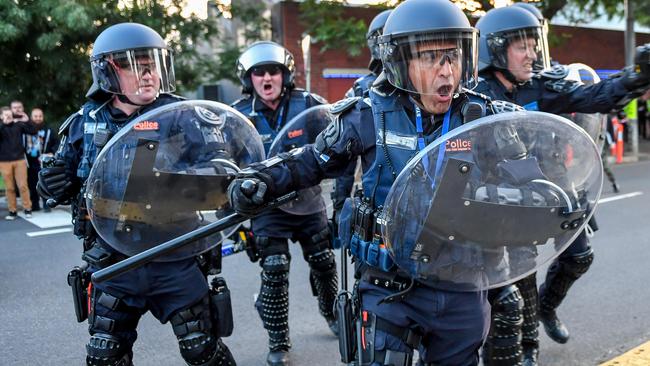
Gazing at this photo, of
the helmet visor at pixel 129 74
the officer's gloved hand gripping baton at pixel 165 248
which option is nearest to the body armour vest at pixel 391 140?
the officer's gloved hand gripping baton at pixel 165 248

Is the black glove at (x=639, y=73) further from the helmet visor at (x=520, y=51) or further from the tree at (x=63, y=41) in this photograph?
the tree at (x=63, y=41)

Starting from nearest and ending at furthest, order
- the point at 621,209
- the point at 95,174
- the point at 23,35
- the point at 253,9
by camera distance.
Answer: the point at 95,174 → the point at 621,209 → the point at 23,35 → the point at 253,9

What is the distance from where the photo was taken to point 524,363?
11.3 feet

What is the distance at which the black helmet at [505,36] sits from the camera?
3.47 metres

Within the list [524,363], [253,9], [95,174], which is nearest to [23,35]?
[253,9]

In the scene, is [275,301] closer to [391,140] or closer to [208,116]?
[208,116]

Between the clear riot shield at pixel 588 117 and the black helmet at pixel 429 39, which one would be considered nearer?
the black helmet at pixel 429 39

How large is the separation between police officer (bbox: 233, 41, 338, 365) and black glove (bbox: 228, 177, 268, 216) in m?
1.45

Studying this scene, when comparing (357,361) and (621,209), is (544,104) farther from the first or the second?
(621,209)

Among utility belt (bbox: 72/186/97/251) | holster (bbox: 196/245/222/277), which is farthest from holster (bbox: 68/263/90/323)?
holster (bbox: 196/245/222/277)

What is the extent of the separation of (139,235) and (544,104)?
2125 mm

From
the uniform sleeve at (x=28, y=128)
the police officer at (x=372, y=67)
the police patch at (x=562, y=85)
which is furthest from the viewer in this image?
the uniform sleeve at (x=28, y=128)

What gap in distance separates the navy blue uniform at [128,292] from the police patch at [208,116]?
20 cm

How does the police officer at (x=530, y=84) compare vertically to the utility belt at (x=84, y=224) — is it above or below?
above
